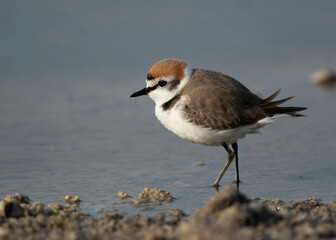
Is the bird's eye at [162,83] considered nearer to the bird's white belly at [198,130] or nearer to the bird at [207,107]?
the bird at [207,107]

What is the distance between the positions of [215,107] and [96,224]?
6.85 ft

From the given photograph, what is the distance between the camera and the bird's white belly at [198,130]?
6082 mm

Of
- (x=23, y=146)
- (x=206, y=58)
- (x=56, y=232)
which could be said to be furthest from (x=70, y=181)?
(x=206, y=58)

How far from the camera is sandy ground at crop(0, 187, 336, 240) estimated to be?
3.67 m

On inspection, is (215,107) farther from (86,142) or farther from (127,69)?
(127,69)

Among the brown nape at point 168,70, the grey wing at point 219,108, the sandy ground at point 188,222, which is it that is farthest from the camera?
the brown nape at point 168,70

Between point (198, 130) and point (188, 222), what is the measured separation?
7.51ft

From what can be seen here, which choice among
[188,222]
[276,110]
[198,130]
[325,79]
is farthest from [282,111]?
[325,79]

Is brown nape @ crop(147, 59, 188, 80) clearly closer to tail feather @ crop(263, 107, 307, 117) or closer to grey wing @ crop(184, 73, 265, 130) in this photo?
grey wing @ crop(184, 73, 265, 130)

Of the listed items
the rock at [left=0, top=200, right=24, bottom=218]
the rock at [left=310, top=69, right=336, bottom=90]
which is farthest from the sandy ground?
the rock at [left=310, top=69, right=336, bottom=90]

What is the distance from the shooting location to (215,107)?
20.0 ft

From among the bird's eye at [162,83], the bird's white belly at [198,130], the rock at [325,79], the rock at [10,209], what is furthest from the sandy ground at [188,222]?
the rock at [325,79]

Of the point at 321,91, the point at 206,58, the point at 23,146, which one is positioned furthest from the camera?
the point at 206,58

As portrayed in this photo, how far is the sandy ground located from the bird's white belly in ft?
3.70
